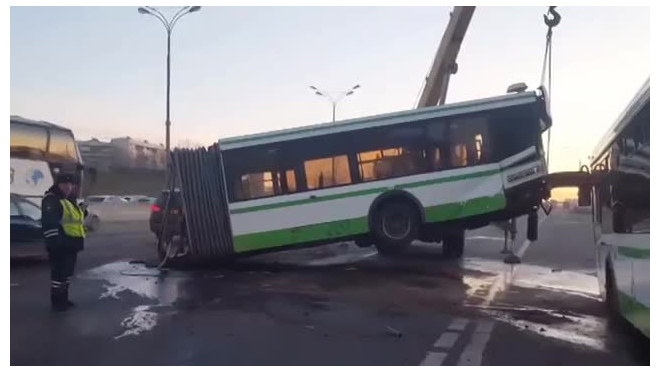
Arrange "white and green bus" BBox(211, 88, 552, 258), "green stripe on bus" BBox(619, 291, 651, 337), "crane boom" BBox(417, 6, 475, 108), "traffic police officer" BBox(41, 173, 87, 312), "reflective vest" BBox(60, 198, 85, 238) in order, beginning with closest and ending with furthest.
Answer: "green stripe on bus" BBox(619, 291, 651, 337) → "traffic police officer" BBox(41, 173, 87, 312) → "reflective vest" BBox(60, 198, 85, 238) → "white and green bus" BBox(211, 88, 552, 258) → "crane boom" BBox(417, 6, 475, 108)

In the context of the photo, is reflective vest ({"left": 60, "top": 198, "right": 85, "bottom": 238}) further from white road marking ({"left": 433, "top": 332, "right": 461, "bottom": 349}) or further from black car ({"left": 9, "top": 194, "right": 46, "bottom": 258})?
black car ({"left": 9, "top": 194, "right": 46, "bottom": 258})

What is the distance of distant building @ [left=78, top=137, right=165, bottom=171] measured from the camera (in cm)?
4872

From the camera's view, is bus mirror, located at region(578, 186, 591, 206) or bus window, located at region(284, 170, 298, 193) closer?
bus mirror, located at region(578, 186, 591, 206)

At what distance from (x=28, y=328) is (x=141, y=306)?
1.98 meters

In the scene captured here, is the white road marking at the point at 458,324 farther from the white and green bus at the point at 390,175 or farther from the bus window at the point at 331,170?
the bus window at the point at 331,170

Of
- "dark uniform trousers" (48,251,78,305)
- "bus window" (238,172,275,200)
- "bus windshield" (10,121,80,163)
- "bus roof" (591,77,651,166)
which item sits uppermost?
"bus windshield" (10,121,80,163)

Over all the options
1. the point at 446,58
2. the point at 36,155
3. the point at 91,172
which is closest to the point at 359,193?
the point at 446,58

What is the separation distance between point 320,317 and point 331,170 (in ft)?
19.4

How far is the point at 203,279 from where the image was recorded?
1408 cm

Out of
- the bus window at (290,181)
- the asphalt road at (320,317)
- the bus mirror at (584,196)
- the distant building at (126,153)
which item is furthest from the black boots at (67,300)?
the distant building at (126,153)

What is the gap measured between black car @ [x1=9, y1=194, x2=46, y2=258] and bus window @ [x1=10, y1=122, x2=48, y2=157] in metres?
1.80

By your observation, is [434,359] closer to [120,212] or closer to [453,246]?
[453,246]

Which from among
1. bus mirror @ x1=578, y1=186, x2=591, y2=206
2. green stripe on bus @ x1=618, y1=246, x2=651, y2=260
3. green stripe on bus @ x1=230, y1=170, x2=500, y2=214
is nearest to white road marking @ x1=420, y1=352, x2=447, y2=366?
green stripe on bus @ x1=618, y1=246, x2=651, y2=260

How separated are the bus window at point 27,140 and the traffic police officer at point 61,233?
751cm
